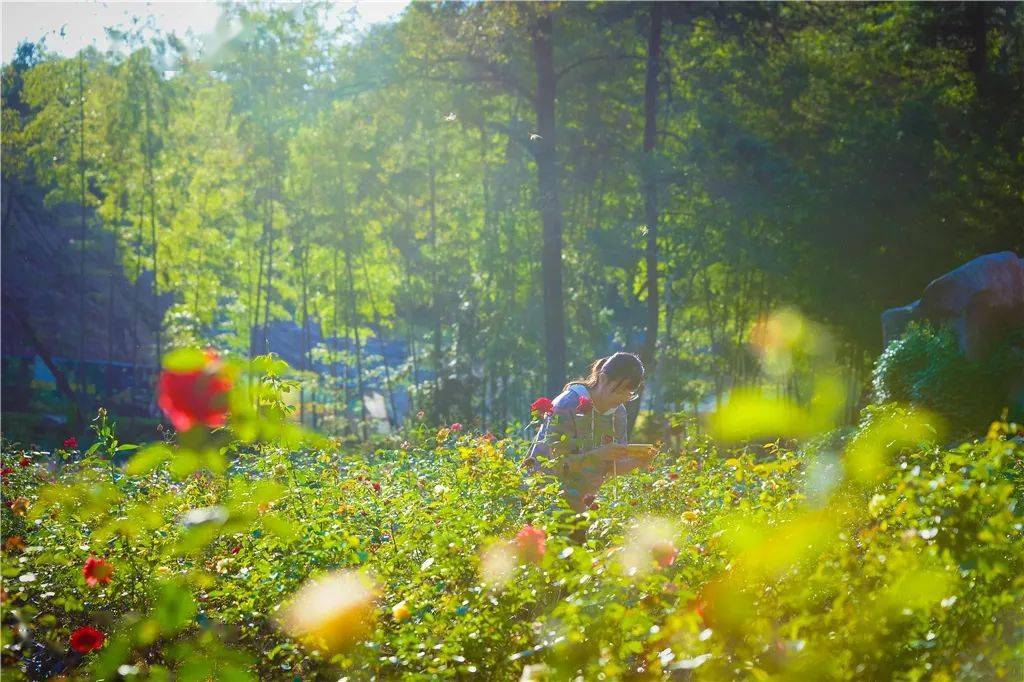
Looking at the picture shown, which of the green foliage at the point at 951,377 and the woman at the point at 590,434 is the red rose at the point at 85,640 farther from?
the green foliage at the point at 951,377

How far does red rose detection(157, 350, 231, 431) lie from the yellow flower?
88cm

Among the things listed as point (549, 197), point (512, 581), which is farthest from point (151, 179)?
point (512, 581)

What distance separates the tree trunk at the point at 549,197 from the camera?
52.4ft

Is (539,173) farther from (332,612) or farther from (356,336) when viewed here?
(332,612)

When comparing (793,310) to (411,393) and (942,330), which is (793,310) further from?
(411,393)

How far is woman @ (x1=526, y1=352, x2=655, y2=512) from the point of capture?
15.9 feet

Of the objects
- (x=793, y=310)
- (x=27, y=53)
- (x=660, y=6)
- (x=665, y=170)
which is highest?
(x=27, y=53)

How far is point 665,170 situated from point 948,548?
14084 millimetres

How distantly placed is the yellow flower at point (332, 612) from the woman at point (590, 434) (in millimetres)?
1545

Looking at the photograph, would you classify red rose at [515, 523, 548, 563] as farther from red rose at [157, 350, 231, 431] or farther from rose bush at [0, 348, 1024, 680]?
red rose at [157, 350, 231, 431]

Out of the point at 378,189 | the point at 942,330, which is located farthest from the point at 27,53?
the point at 942,330

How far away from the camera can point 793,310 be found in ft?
69.2

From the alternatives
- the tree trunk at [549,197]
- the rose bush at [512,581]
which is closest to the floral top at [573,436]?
the rose bush at [512,581]

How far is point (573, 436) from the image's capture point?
5109mm
